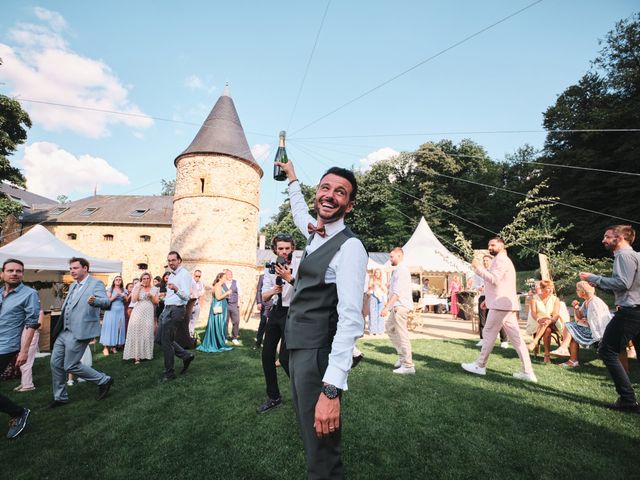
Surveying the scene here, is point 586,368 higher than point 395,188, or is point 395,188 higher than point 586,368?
point 395,188

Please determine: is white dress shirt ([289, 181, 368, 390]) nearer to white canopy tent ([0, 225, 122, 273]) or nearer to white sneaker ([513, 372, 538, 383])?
white sneaker ([513, 372, 538, 383])

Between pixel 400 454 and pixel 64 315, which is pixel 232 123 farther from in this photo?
pixel 400 454

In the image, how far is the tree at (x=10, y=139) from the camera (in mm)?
21203

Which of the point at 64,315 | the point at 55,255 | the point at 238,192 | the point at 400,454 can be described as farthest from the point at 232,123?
the point at 400,454

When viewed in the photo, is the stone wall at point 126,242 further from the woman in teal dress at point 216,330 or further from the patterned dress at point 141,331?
the patterned dress at point 141,331

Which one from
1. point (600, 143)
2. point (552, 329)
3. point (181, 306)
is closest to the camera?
point (181, 306)

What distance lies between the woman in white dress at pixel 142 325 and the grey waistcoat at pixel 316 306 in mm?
6452

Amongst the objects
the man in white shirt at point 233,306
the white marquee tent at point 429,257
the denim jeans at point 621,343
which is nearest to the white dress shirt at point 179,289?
the man in white shirt at point 233,306

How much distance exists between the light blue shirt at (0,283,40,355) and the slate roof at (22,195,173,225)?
90.9 ft

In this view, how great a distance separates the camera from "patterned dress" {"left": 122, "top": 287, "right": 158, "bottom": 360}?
23.2ft

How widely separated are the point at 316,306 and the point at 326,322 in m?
0.10

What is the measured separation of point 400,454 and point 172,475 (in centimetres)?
201

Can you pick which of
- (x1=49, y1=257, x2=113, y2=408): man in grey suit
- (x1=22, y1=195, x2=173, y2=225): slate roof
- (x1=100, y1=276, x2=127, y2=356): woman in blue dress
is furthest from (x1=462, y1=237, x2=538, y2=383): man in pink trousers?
(x1=22, y1=195, x2=173, y2=225): slate roof

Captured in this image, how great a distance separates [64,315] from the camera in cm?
466
